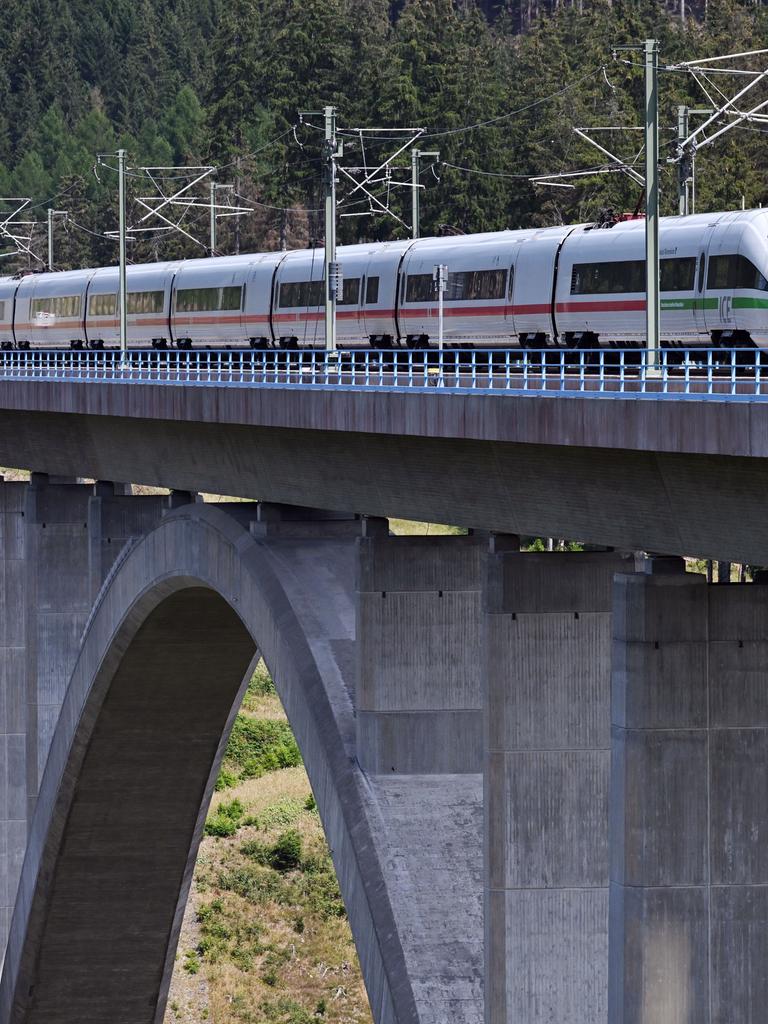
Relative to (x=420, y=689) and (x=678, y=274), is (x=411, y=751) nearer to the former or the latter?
(x=420, y=689)

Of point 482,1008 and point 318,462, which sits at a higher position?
point 318,462

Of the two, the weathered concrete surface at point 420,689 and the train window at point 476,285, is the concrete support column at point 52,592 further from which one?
the weathered concrete surface at point 420,689

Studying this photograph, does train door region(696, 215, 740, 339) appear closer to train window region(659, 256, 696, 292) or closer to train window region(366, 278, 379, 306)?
train window region(659, 256, 696, 292)

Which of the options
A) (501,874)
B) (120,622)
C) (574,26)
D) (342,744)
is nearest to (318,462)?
(342,744)

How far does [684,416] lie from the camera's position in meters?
16.2

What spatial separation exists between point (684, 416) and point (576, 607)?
16.5ft

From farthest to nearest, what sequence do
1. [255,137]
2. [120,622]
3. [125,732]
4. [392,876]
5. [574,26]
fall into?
[255,137]
[574,26]
[125,732]
[120,622]
[392,876]

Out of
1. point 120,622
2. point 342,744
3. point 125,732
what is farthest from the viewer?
point 125,732

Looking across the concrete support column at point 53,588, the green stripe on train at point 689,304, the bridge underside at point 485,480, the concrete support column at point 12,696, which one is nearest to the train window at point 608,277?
the green stripe on train at point 689,304

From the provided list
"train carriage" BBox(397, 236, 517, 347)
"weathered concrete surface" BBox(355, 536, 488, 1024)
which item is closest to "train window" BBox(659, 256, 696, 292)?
"train carriage" BBox(397, 236, 517, 347)

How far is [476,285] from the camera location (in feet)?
118

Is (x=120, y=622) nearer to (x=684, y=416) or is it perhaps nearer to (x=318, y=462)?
(x=318, y=462)

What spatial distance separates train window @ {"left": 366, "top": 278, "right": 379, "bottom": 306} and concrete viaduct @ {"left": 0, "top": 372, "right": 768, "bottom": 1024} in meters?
6.27

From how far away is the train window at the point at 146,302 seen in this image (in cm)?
5112
